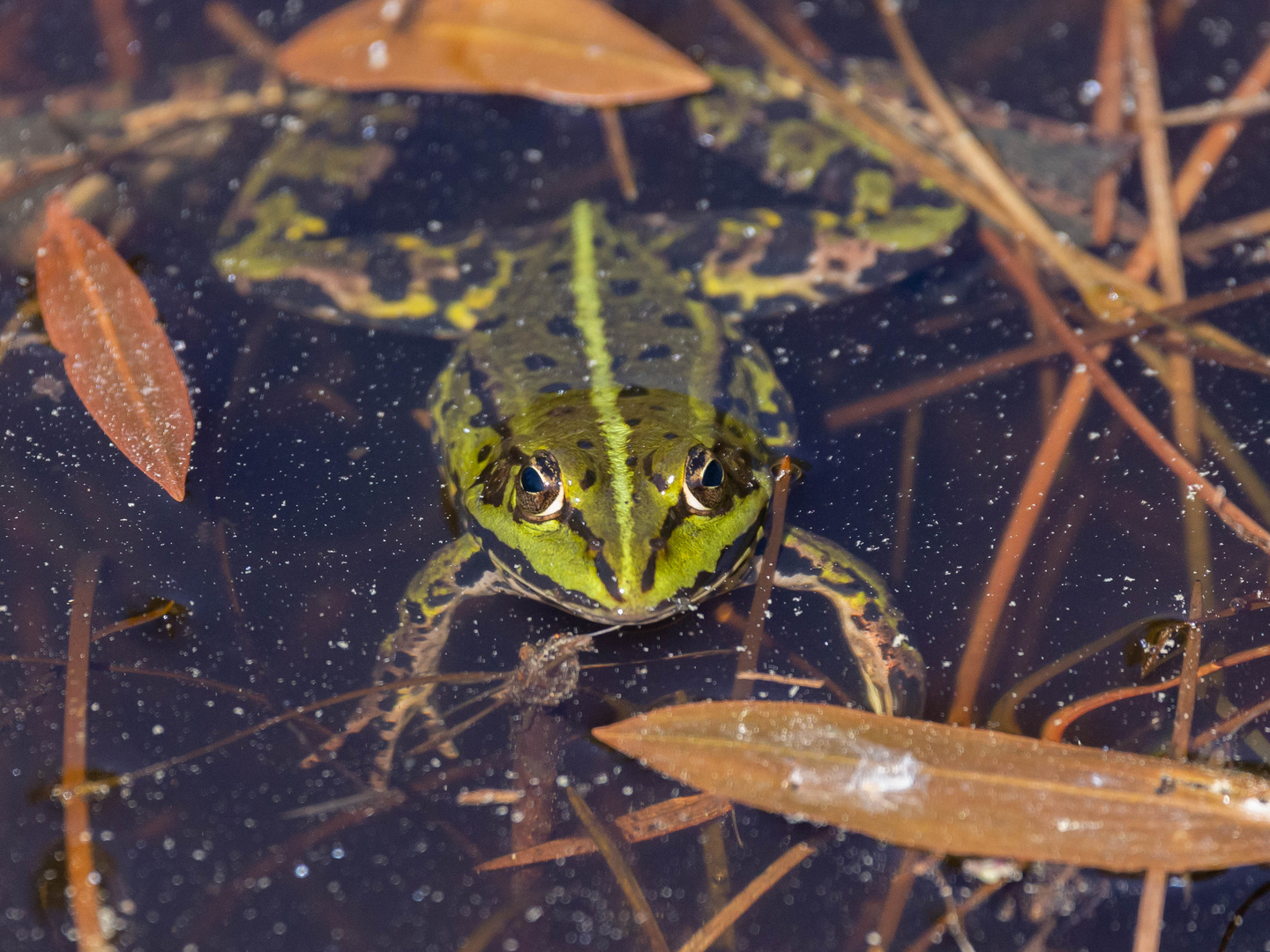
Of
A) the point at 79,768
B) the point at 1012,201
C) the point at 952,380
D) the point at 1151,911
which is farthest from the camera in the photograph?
the point at 1012,201

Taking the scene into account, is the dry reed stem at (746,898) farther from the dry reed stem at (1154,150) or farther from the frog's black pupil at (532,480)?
the dry reed stem at (1154,150)

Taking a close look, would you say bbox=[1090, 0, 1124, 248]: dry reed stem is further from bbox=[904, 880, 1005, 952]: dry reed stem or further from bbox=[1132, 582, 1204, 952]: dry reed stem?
bbox=[904, 880, 1005, 952]: dry reed stem

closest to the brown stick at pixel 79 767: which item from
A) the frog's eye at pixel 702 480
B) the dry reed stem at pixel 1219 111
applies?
the frog's eye at pixel 702 480

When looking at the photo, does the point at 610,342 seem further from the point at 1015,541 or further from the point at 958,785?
the point at 958,785

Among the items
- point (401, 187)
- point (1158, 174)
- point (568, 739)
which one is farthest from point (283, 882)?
point (1158, 174)

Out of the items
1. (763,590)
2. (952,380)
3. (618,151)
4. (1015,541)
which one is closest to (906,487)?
(1015,541)

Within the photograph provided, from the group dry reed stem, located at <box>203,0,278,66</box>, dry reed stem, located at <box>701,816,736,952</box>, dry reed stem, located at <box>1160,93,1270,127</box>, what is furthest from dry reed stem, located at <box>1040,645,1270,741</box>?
dry reed stem, located at <box>203,0,278,66</box>

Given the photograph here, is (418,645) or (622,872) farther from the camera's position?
(418,645)
